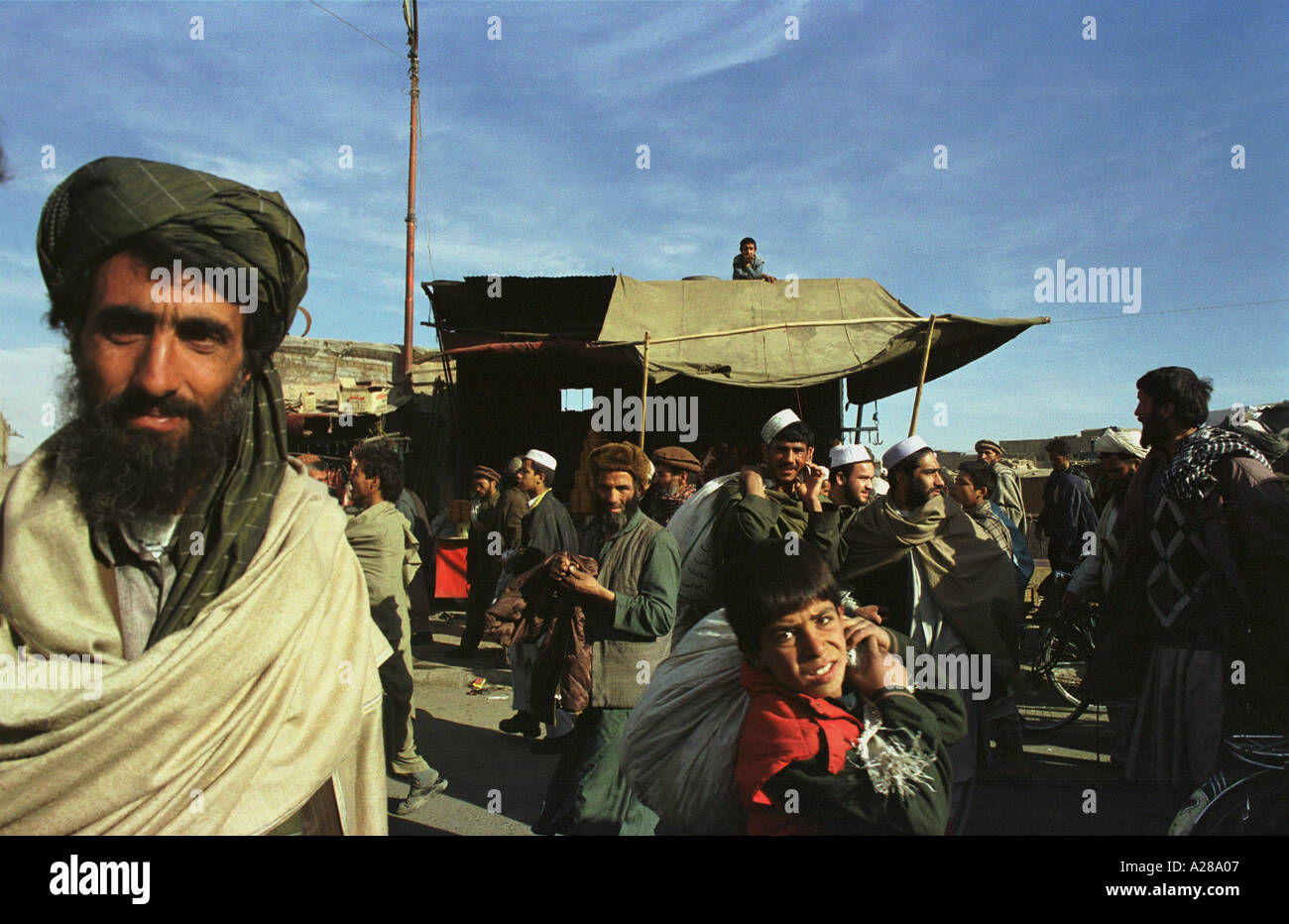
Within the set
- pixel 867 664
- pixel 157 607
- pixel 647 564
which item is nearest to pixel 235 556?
pixel 157 607

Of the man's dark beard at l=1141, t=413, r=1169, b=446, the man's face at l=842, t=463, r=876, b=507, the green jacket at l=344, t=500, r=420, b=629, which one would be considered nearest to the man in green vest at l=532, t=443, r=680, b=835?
the man's face at l=842, t=463, r=876, b=507

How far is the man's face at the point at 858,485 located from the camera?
13.4 feet

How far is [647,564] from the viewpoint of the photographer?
3355 mm

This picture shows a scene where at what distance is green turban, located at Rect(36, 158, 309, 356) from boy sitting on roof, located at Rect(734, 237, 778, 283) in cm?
950

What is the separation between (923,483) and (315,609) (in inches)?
122

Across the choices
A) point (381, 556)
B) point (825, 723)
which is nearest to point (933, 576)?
point (825, 723)

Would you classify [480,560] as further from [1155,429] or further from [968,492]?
[1155,429]

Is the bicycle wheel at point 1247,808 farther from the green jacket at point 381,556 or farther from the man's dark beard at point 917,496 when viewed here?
the green jacket at point 381,556

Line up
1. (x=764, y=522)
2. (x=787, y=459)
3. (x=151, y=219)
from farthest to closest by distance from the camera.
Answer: (x=787, y=459), (x=764, y=522), (x=151, y=219)

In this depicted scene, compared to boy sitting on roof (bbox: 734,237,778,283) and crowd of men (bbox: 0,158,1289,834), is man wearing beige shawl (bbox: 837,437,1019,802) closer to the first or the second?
crowd of men (bbox: 0,158,1289,834)

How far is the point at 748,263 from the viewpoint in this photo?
10492 mm

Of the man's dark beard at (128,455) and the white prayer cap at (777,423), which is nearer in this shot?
the man's dark beard at (128,455)

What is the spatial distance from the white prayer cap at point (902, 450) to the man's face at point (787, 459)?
2.03ft

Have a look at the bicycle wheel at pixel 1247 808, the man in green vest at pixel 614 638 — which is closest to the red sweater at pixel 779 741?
the man in green vest at pixel 614 638
